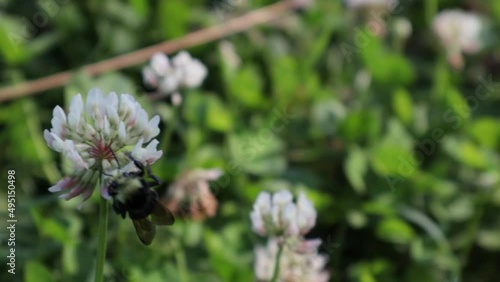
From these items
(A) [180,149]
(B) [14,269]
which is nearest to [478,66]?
(A) [180,149]

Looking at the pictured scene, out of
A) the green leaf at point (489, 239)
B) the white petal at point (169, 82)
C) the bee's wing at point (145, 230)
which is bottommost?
the bee's wing at point (145, 230)

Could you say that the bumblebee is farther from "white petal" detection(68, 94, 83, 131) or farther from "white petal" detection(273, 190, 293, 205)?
"white petal" detection(273, 190, 293, 205)

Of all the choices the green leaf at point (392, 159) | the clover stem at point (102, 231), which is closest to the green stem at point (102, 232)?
the clover stem at point (102, 231)

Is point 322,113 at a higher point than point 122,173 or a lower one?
higher

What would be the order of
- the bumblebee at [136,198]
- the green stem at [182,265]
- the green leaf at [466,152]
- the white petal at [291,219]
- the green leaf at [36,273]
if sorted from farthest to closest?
1. the green leaf at [466,152]
2. the green stem at [182,265]
3. the green leaf at [36,273]
4. the white petal at [291,219]
5. the bumblebee at [136,198]

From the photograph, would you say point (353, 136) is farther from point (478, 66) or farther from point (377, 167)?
point (478, 66)

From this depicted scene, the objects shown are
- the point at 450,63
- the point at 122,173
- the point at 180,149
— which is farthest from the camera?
the point at 450,63

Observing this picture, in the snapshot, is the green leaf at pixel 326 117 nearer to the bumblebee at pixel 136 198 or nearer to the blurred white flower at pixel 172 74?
the blurred white flower at pixel 172 74
